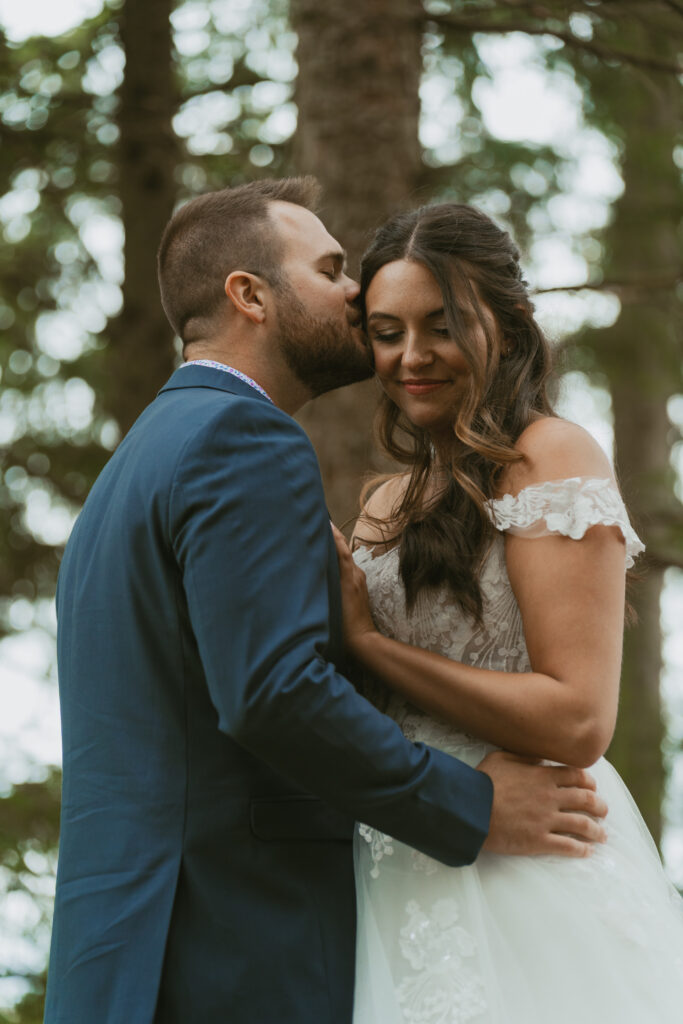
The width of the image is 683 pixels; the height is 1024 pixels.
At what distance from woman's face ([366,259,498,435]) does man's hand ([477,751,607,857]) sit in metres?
0.90

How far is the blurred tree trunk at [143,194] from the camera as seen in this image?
636cm

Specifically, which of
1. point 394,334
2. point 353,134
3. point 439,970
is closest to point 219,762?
point 439,970

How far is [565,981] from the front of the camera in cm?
222

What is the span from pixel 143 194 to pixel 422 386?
4.33 meters

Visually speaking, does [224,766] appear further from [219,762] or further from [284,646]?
[284,646]

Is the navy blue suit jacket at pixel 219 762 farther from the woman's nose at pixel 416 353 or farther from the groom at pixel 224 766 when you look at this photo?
the woman's nose at pixel 416 353

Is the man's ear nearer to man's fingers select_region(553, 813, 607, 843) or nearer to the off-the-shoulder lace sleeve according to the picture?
the off-the-shoulder lace sleeve

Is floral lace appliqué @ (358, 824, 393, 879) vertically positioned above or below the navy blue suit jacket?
below

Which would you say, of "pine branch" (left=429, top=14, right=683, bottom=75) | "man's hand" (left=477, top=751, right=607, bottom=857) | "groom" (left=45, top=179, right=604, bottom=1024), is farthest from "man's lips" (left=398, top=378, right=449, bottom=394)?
"pine branch" (left=429, top=14, right=683, bottom=75)

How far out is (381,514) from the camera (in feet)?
10.0

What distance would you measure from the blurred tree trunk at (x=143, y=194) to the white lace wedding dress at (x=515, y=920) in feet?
13.8

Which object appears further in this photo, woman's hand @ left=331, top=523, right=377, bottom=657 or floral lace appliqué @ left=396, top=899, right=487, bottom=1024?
woman's hand @ left=331, top=523, right=377, bottom=657

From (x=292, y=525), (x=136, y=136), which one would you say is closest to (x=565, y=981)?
(x=292, y=525)

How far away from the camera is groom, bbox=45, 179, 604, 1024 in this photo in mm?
2014
